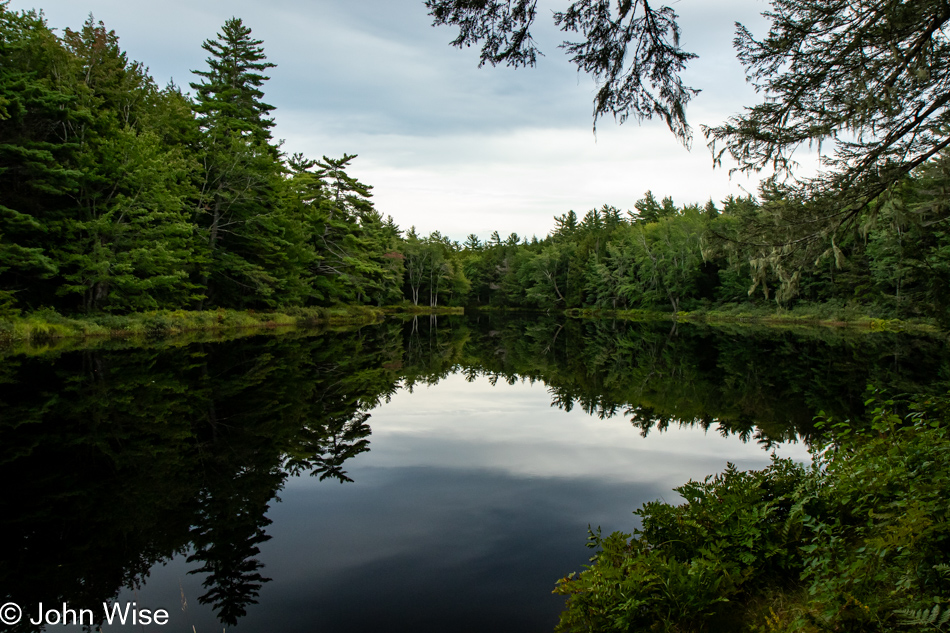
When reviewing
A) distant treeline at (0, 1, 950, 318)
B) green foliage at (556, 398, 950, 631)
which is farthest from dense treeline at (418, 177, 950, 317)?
green foliage at (556, 398, 950, 631)

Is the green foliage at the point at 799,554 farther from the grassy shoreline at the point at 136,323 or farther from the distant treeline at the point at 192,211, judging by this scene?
the grassy shoreline at the point at 136,323

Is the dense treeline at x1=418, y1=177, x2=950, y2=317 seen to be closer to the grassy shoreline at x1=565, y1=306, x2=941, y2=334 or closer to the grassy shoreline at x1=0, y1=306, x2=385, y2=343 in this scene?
the grassy shoreline at x1=565, y1=306, x2=941, y2=334

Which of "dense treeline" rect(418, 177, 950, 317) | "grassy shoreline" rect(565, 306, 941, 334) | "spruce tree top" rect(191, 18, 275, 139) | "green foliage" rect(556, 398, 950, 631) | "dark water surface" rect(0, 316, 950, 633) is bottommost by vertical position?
"dark water surface" rect(0, 316, 950, 633)

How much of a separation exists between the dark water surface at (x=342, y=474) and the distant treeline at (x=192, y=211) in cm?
318

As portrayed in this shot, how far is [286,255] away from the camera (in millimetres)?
31812

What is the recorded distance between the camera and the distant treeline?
724 cm

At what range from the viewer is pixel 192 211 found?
27.7 m

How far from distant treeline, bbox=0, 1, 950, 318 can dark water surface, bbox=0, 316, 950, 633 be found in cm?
318

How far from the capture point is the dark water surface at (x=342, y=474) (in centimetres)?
379

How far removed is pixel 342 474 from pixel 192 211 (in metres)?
26.0

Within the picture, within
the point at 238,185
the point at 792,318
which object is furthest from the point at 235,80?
the point at 792,318

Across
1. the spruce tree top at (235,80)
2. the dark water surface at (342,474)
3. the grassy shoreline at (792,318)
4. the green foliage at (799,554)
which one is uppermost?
the spruce tree top at (235,80)

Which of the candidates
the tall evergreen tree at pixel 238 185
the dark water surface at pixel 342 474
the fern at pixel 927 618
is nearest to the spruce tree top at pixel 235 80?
the tall evergreen tree at pixel 238 185

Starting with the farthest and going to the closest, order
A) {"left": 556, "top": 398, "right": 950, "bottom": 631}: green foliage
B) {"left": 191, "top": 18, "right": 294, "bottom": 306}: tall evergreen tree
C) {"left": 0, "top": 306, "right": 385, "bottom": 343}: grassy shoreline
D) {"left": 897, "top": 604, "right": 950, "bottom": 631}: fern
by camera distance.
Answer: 1. {"left": 191, "top": 18, "right": 294, "bottom": 306}: tall evergreen tree
2. {"left": 0, "top": 306, "right": 385, "bottom": 343}: grassy shoreline
3. {"left": 556, "top": 398, "right": 950, "bottom": 631}: green foliage
4. {"left": 897, "top": 604, "right": 950, "bottom": 631}: fern
